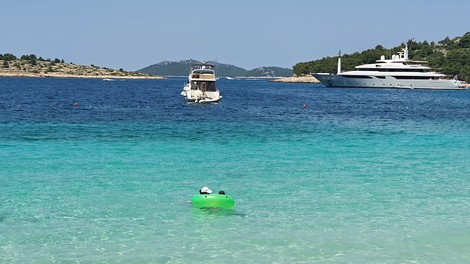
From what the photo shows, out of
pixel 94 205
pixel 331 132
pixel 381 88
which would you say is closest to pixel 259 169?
pixel 94 205

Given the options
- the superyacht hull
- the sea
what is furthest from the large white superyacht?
the sea

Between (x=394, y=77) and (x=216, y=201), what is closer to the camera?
(x=216, y=201)

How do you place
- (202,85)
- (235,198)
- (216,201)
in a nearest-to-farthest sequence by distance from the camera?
(216,201) < (235,198) < (202,85)

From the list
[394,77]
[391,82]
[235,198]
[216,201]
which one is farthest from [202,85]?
[391,82]

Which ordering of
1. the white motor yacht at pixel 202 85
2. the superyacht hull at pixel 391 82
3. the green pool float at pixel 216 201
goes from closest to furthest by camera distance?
the green pool float at pixel 216 201 → the white motor yacht at pixel 202 85 → the superyacht hull at pixel 391 82

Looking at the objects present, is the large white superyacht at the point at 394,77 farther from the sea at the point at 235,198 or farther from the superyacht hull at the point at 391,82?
the sea at the point at 235,198

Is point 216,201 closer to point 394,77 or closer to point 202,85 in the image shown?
point 202,85

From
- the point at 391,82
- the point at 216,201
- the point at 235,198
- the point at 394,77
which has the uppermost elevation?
the point at 394,77

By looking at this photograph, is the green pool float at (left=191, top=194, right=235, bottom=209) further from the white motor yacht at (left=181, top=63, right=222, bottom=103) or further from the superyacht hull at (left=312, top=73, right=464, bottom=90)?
the superyacht hull at (left=312, top=73, right=464, bottom=90)

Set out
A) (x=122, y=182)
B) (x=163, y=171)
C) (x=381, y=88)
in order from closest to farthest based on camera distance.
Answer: (x=122, y=182) → (x=163, y=171) → (x=381, y=88)

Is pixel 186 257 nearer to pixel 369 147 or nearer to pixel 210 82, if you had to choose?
pixel 369 147

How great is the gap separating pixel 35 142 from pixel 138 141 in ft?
21.1

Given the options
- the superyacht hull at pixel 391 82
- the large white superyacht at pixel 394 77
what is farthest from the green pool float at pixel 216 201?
the superyacht hull at pixel 391 82

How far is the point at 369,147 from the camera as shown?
36594 mm
